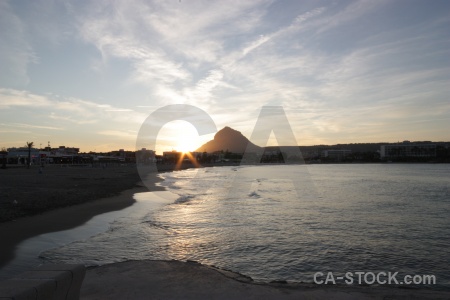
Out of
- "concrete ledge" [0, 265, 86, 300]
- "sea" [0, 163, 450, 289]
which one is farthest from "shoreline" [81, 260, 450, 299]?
"concrete ledge" [0, 265, 86, 300]

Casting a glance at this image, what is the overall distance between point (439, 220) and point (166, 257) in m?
18.5

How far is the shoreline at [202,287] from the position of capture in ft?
28.1

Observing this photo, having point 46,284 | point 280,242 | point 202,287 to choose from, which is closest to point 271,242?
point 280,242

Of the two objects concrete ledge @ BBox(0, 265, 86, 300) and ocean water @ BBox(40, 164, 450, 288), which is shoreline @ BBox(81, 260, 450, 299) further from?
concrete ledge @ BBox(0, 265, 86, 300)

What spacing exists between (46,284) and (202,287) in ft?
16.7

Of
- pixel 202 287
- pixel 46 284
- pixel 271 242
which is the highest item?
pixel 46 284

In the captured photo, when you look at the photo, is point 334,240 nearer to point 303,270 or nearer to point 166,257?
point 303,270

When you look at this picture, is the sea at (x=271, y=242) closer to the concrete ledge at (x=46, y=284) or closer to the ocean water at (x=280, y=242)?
the ocean water at (x=280, y=242)

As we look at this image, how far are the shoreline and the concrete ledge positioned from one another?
2641mm

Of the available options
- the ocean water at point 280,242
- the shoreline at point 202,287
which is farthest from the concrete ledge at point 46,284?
the ocean water at point 280,242

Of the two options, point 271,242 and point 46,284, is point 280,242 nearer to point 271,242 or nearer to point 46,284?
point 271,242

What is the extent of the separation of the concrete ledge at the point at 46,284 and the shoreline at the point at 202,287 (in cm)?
264

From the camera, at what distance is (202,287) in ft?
30.4

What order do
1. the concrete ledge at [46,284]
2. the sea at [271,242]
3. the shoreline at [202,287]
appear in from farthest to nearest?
the sea at [271,242], the shoreline at [202,287], the concrete ledge at [46,284]
